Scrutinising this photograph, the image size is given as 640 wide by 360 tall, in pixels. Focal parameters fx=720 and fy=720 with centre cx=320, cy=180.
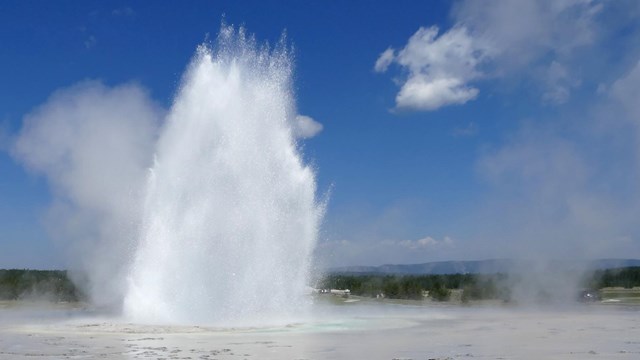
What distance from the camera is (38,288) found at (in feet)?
226

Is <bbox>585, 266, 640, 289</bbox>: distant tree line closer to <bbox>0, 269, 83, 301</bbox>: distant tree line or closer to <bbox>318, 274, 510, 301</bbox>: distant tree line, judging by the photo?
<bbox>318, 274, 510, 301</bbox>: distant tree line

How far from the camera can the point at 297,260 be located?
30.7 metres

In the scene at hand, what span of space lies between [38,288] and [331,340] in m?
54.3

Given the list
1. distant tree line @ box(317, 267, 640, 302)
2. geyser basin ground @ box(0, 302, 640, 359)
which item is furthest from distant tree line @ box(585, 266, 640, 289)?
geyser basin ground @ box(0, 302, 640, 359)

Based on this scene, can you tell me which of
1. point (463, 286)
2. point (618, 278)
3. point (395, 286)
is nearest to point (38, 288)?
point (395, 286)

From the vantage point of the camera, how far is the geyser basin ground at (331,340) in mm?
18297

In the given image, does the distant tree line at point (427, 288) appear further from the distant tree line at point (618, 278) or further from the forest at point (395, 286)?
the distant tree line at point (618, 278)

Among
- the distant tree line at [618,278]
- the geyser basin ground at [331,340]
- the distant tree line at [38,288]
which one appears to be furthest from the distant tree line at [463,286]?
the geyser basin ground at [331,340]

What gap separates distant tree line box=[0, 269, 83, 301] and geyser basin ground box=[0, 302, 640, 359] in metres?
30.3

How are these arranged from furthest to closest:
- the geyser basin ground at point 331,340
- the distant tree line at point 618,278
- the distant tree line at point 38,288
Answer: the distant tree line at point 618,278 → the distant tree line at point 38,288 → the geyser basin ground at point 331,340

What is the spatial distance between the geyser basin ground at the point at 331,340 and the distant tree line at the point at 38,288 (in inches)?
1191

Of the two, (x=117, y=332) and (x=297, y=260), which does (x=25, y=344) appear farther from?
(x=297, y=260)

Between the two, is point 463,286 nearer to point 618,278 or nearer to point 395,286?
point 395,286

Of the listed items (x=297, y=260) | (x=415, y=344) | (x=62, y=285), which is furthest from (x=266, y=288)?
(x=62, y=285)
